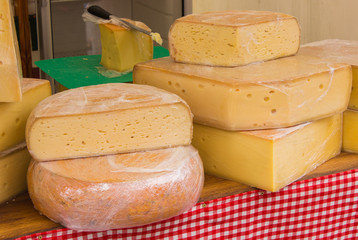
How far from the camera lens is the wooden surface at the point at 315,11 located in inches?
95.1

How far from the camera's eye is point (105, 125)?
3.92 ft

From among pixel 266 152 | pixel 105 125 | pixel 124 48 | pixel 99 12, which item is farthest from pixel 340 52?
pixel 99 12

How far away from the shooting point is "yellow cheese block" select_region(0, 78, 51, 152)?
1.26 m

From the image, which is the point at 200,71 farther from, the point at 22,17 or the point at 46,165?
the point at 22,17

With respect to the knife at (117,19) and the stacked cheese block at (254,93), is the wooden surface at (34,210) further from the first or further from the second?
the knife at (117,19)

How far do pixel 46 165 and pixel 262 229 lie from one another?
583 mm

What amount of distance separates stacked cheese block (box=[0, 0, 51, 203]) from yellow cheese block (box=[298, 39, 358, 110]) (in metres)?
0.81

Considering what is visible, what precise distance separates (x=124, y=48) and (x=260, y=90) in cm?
123

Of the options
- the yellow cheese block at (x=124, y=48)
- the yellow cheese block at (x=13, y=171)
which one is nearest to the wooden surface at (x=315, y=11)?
the yellow cheese block at (x=124, y=48)

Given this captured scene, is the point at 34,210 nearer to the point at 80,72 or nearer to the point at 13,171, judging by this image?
the point at 13,171

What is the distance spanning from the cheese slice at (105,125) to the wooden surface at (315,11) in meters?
1.43

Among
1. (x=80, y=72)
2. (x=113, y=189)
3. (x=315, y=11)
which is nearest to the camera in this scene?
(x=113, y=189)

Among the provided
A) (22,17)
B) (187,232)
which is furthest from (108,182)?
(22,17)

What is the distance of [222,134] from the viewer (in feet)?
4.50
